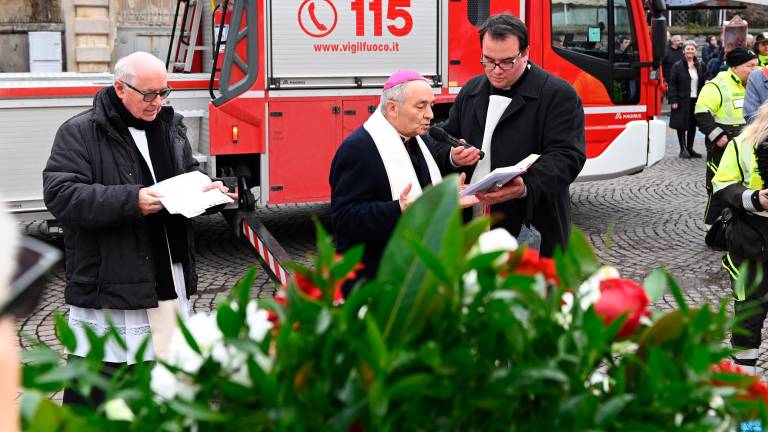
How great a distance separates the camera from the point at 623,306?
53.2 inches

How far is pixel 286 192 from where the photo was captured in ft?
29.0

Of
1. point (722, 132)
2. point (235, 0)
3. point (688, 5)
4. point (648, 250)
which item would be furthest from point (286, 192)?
point (688, 5)

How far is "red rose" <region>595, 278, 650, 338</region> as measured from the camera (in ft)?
4.41

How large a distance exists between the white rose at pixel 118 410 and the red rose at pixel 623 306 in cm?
59

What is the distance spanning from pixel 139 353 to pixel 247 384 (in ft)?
0.60

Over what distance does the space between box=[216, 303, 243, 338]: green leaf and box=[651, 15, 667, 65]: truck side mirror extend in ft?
30.3

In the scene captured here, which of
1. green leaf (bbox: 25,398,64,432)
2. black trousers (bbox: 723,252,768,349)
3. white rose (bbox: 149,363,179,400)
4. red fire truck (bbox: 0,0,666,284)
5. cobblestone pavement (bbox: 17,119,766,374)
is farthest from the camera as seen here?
red fire truck (bbox: 0,0,666,284)

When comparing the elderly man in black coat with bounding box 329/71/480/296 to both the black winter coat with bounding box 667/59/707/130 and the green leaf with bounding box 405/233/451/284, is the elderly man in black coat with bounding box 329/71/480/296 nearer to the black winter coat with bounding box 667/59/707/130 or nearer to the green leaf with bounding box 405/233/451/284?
the green leaf with bounding box 405/233/451/284

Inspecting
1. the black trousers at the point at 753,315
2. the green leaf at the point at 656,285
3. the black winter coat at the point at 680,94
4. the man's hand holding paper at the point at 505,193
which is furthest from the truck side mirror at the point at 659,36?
the green leaf at the point at 656,285

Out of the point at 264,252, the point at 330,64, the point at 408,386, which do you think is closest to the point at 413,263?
the point at 408,386

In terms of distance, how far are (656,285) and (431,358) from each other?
1.50 feet

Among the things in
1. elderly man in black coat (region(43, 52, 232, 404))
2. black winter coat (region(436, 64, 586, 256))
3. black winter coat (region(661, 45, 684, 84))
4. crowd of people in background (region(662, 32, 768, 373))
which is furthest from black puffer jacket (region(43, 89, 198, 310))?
black winter coat (region(661, 45, 684, 84))

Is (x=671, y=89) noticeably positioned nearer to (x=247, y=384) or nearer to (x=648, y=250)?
(x=648, y=250)

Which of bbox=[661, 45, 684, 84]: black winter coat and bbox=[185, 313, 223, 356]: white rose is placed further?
bbox=[661, 45, 684, 84]: black winter coat
